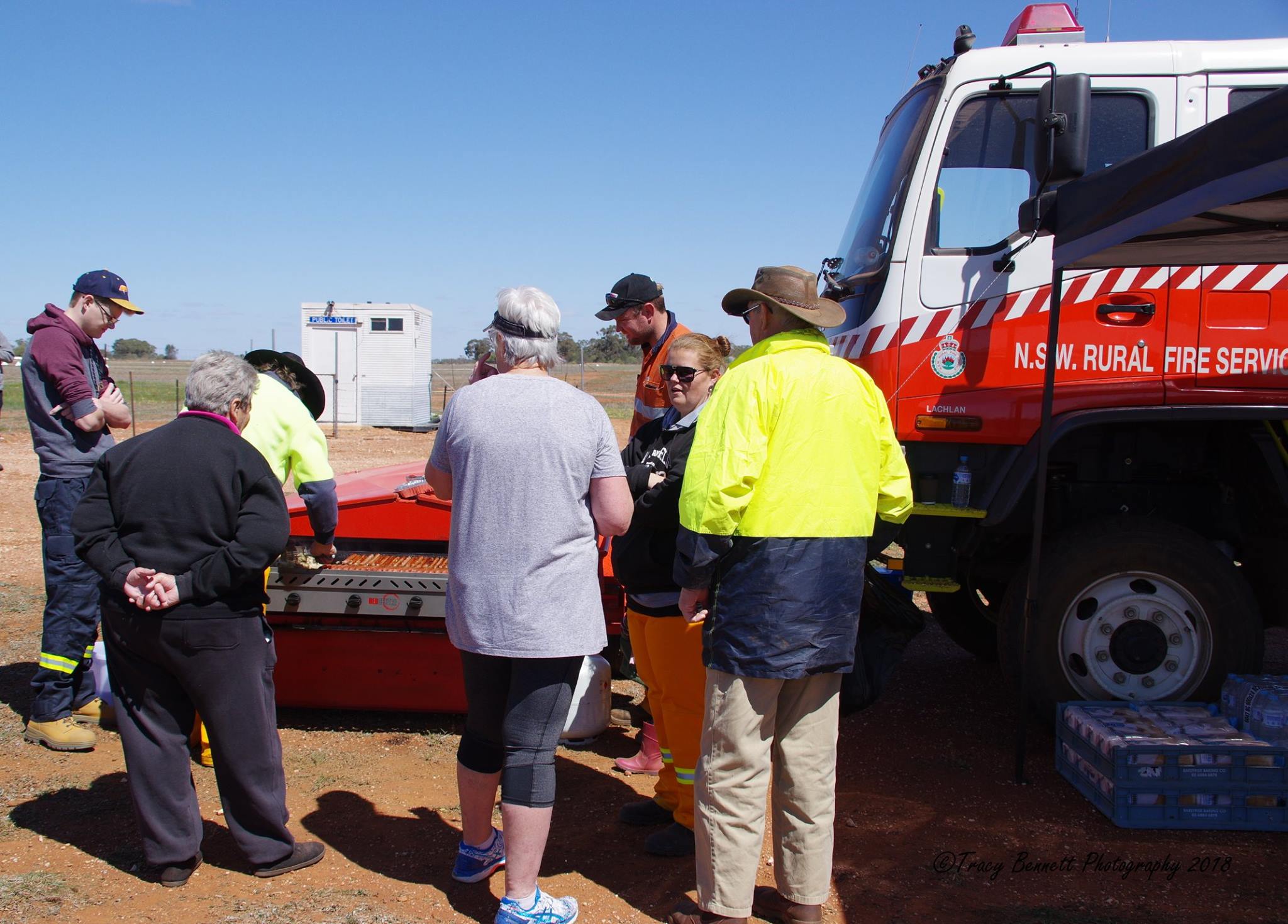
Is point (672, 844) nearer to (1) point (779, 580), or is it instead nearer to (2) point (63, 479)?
(1) point (779, 580)

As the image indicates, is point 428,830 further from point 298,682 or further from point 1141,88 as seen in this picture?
point 1141,88

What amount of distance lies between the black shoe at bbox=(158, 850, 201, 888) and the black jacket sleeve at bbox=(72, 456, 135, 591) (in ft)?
2.92

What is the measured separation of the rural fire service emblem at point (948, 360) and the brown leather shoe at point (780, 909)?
2.11 meters

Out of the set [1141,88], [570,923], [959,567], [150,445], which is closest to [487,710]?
[570,923]

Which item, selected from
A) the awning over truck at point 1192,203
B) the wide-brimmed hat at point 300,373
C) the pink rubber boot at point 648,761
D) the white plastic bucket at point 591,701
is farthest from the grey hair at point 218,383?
the awning over truck at point 1192,203

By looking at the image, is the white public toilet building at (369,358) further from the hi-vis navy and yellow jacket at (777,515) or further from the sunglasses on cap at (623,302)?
the hi-vis navy and yellow jacket at (777,515)

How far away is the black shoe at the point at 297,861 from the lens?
3.10 metres

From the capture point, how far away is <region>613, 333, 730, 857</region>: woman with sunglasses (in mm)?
3229

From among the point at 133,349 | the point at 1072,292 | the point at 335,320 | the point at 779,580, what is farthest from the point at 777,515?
the point at 133,349

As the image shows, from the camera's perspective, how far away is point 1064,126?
3.53 metres

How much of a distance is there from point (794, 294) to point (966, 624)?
3.39m

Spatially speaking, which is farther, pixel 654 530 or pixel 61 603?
pixel 61 603

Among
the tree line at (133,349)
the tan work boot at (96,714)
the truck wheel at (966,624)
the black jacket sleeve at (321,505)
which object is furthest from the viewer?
the tree line at (133,349)

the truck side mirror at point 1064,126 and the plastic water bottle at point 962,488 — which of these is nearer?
the truck side mirror at point 1064,126
